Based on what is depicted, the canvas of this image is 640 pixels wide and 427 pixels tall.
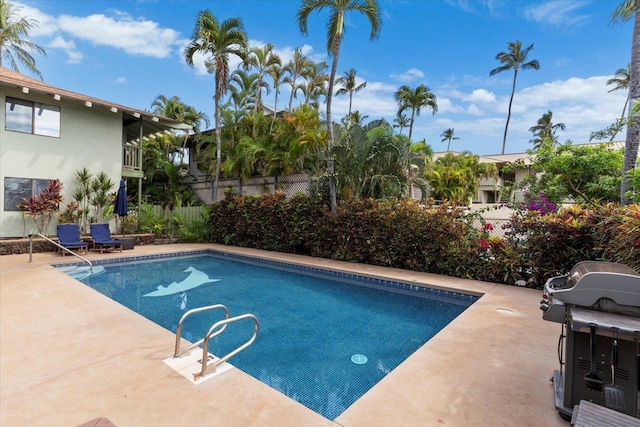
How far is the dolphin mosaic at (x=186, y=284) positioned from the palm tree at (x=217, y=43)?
962cm

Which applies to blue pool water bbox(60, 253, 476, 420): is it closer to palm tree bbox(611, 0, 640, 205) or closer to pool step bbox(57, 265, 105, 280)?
pool step bbox(57, 265, 105, 280)

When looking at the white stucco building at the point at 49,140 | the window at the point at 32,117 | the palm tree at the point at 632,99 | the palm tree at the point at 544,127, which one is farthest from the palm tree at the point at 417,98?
the palm tree at the point at 544,127

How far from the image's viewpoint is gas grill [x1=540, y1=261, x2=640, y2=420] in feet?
7.17

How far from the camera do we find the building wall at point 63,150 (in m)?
10.8

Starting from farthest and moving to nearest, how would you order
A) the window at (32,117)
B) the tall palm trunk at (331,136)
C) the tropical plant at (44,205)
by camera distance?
the window at (32,117)
the tropical plant at (44,205)
the tall palm trunk at (331,136)

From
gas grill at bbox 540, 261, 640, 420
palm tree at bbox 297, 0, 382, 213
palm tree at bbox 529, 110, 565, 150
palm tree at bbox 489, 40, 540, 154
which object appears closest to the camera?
gas grill at bbox 540, 261, 640, 420

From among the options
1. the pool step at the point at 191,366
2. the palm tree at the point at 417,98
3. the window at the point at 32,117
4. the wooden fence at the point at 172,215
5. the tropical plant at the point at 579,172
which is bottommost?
the pool step at the point at 191,366

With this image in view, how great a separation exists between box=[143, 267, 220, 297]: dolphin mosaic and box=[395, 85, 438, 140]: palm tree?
79.9ft

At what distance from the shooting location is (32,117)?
37.2 feet

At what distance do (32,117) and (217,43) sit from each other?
295 inches

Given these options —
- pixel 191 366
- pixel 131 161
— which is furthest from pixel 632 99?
pixel 131 161

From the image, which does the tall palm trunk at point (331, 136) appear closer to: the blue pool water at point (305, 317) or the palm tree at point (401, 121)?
the blue pool water at point (305, 317)

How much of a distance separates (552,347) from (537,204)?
509 centimetres

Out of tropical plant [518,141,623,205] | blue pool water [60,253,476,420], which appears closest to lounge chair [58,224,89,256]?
blue pool water [60,253,476,420]
